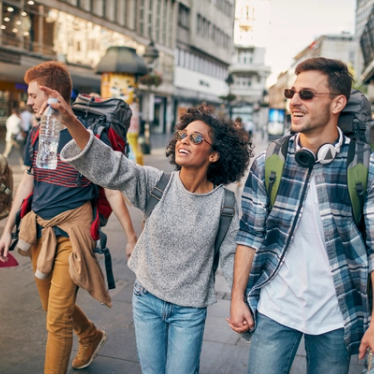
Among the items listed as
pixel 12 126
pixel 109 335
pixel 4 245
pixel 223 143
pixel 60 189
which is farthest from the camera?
pixel 12 126

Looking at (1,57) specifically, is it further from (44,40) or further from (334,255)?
(334,255)

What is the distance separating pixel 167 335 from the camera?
270 centimetres

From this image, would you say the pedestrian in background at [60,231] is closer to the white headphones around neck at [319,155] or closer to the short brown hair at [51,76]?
the short brown hair at [51,76]

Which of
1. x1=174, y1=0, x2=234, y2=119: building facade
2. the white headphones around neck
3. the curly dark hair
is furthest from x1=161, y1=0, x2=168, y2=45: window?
the white headphones around neck

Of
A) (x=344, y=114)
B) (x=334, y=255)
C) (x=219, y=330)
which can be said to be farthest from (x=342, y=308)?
(x=219, y=330)

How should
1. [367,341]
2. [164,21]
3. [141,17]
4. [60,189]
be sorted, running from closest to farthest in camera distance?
[367,341]
[60,189]
[141,17]
[164,21]

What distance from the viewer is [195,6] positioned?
5269 centimetres

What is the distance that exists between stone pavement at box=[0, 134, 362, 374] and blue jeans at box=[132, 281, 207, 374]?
1.27 meters

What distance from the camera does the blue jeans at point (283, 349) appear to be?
94.3 inches

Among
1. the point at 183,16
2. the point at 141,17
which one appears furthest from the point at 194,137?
the point at 183,16

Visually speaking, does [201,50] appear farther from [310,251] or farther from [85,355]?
[310,251]

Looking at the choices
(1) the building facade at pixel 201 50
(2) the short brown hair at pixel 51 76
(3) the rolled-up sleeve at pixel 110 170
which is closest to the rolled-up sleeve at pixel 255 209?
(3) the rolled-up sleeve at pixel 110 170

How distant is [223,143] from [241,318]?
0.95m

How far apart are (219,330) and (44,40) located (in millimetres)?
27313
